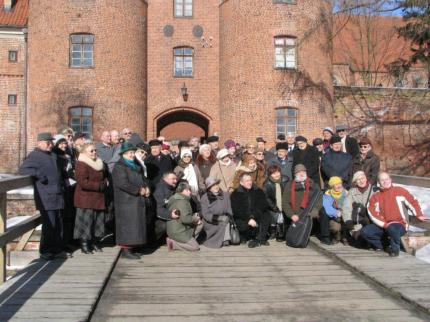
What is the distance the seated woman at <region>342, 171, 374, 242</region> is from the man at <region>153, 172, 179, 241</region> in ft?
8.99

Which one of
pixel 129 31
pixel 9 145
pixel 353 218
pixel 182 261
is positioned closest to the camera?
pixel 182 261

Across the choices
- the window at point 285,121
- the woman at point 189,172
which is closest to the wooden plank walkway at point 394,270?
the woman at point 189,172

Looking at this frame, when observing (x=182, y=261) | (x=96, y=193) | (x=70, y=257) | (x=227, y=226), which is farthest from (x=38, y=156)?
(x=227, y=226)

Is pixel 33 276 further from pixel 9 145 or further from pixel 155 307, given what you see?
pixel 9 145

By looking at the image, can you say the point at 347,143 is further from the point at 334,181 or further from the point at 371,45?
the point at 371,45

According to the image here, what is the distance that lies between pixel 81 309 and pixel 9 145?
19030 millimetres

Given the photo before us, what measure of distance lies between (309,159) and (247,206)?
1714 millimetres

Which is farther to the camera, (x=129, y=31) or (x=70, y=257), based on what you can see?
(x=129, y=31)

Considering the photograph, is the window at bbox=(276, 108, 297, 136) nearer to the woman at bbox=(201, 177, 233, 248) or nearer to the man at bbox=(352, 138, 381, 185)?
the man at bbox=(352, 138, 381, 185)

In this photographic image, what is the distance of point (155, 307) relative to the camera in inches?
198

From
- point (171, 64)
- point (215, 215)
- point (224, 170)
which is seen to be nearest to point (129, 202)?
point (215, 215)

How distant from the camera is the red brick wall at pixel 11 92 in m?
21.9

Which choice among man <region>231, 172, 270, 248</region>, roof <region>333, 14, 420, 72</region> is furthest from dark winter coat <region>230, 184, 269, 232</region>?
roof <region>333, 14, 420, 72</region>

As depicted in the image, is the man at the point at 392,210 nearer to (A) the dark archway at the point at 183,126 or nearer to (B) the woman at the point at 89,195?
(B) the woman at the point at 89,195
